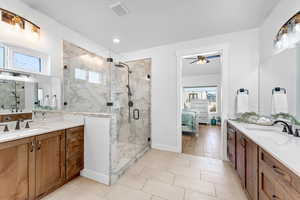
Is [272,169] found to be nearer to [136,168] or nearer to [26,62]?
[136,168]

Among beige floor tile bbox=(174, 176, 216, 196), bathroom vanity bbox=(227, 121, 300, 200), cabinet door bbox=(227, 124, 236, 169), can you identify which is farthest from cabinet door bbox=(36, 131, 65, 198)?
cabinet door bbox=(227, 124, 236, 169)

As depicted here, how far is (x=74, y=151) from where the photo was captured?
1740 millimetres

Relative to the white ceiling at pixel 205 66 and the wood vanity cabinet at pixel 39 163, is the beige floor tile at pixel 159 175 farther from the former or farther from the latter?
the white ceiling at pixel 205 66

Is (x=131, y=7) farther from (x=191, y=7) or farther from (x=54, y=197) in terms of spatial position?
(x=54, y=197)

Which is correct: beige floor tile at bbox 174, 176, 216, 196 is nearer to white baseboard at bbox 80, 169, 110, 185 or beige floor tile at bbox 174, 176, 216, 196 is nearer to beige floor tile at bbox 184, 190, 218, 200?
beige floor tile at bbox 184, 190, 218, 200

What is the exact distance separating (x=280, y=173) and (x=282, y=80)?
4.96 ft

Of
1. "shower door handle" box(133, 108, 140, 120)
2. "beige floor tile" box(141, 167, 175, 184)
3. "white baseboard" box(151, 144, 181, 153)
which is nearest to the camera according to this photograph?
"beige floor tile" box(141, 167, 175, 184)

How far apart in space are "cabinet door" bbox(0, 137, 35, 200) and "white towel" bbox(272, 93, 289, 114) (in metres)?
3.15

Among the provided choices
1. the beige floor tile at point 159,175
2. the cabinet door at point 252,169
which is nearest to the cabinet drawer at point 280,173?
the cabinet door at point 252,169

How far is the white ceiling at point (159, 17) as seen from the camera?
171cm

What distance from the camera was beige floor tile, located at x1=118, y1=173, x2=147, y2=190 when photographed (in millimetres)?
1708

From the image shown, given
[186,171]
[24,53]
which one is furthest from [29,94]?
[186,171]

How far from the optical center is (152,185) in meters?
1.71

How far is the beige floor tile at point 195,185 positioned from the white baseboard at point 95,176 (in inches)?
40.3
